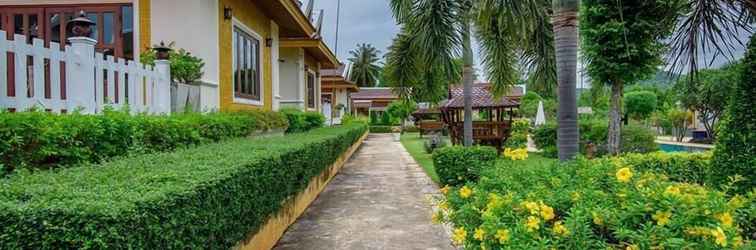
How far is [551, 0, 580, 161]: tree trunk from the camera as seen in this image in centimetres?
620

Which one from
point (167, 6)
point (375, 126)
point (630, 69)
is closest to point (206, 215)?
point (167, 6)

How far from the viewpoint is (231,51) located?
887cm

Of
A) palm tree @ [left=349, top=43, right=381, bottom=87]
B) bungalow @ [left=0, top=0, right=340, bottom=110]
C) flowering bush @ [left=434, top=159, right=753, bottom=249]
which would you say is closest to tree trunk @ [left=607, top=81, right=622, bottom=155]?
bungalow @ [left=0, top=0, right=340, bottom=110]

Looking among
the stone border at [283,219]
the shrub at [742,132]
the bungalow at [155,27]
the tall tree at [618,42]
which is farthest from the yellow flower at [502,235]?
the tall tree at [618,42]

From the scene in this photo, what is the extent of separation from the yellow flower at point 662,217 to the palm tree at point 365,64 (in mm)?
71458

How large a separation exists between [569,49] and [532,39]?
454cm

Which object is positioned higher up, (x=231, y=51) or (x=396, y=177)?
(x=231, y=51)

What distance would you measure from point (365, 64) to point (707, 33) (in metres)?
68.1

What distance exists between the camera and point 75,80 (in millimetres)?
4410

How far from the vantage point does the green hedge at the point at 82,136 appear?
330 centimetres

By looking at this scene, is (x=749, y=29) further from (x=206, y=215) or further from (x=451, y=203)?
(x=206, y=215)

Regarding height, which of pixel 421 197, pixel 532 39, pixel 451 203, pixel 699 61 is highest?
pixel 532 39

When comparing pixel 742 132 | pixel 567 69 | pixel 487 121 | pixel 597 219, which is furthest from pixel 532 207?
pixel 487 121

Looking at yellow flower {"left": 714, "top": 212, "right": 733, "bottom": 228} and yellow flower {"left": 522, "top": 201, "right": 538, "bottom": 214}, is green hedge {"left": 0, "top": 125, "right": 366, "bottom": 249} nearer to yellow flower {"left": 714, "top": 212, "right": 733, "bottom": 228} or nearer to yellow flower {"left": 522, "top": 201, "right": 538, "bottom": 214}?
yellow flower {"left": 522, "top": 201, "right": 538, "bottom": 214}
